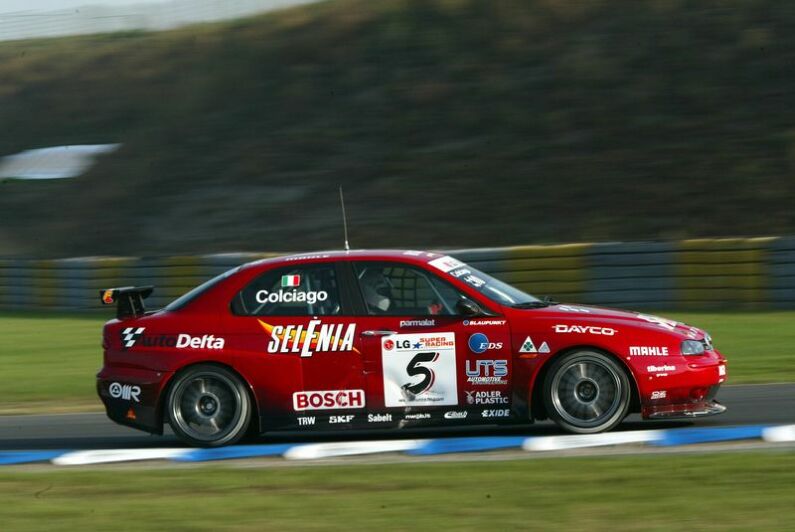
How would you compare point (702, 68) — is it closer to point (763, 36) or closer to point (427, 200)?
point (763, 36)

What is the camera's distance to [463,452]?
7.79 m

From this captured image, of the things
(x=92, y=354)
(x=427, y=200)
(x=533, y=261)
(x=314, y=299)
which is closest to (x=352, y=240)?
(x=427, y=200)

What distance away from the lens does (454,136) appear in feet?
Answer: 88.4

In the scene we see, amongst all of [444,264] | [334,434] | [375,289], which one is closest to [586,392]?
[444,264]

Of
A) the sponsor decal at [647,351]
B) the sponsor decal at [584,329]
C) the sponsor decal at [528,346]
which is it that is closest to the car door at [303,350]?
the sponsor decal at [528,346]

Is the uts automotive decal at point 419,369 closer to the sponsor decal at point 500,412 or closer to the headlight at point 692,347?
the sponsor decal at point 500,412

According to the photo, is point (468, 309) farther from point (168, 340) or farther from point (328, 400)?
point (168, 340)

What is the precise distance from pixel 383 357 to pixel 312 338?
0.52 meters

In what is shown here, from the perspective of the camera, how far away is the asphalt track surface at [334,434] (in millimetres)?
8539

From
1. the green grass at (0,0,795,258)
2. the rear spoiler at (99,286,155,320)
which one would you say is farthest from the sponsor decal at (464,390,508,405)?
the green grass at (0,0,795,258)

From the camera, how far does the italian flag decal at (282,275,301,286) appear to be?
8430 mm

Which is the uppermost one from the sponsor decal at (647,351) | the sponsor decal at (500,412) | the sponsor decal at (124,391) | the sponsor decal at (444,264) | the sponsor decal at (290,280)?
the sponsor decal at (444,264)

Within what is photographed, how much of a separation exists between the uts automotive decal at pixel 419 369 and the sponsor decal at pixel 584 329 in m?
0.73

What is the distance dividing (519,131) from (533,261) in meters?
9.47
